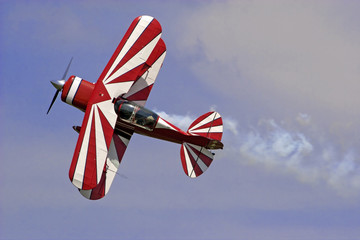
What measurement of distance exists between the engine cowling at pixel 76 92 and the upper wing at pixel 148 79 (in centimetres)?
184

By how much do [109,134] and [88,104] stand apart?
170 centimetres

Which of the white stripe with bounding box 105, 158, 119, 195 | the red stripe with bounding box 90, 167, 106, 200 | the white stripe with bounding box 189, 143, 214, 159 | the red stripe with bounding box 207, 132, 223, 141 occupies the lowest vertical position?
the red stripe with bounding box 90, 167, 106, 200

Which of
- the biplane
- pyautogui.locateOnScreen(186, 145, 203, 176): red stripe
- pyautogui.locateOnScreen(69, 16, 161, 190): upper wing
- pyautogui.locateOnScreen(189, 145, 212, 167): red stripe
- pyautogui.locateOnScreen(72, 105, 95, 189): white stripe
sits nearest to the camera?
pyautogui.locateOnScreen(72, 105, 95, 189): white stripe

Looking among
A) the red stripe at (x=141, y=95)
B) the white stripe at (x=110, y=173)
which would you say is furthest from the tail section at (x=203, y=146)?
the white stripe at (x=110, y=173)

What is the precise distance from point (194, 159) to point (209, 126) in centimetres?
175

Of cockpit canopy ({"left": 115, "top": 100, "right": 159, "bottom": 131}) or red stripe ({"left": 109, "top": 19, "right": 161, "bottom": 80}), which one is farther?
red stripe ({"left": 109, "top": 19, "right": 161, "bottom": 80})

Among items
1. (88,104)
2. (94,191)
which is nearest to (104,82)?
(88,104)

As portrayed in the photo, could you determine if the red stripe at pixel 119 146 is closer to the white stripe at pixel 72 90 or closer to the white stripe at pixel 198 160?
the white stripe at pixel 72 90

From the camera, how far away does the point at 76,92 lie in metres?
27.7

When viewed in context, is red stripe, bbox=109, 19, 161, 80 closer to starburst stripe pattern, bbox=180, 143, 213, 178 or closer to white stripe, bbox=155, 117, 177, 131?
white stripe, bbox=155, 117, 177, 131

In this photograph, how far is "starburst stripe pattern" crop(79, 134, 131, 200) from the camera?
90.5 ft

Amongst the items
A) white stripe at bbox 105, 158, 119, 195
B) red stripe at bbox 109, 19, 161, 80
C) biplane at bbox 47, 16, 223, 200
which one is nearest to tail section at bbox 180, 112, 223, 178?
biplane at bbox 47, 16, 223, 200

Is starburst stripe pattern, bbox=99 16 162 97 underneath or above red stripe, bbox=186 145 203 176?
above

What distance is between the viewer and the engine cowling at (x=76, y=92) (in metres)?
27.7
